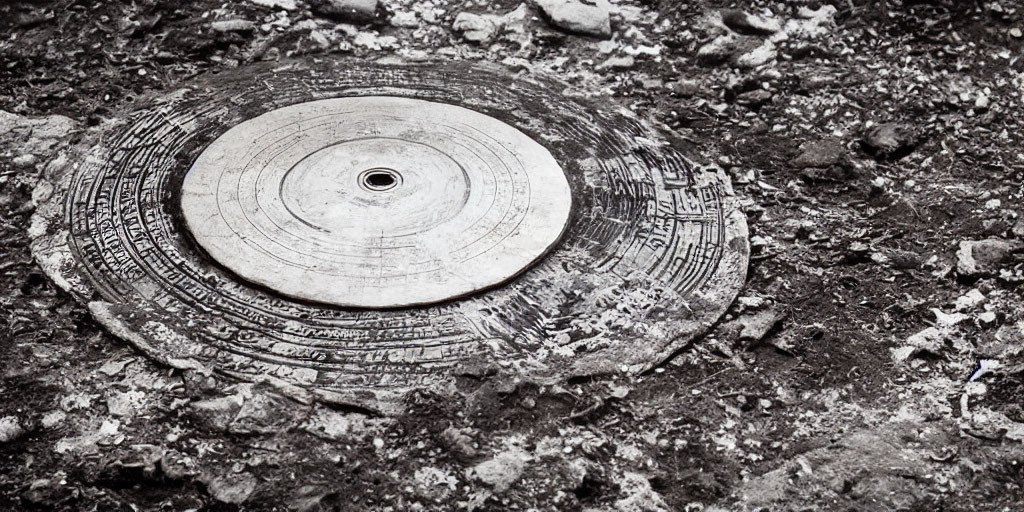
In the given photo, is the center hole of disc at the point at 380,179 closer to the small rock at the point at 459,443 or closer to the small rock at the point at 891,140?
the small rock at the point at 459,443

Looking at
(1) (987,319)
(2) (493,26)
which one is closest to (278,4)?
(2) (493,26)

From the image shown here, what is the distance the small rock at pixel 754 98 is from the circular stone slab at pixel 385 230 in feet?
2.10

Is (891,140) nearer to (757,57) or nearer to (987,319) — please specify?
(757,57)

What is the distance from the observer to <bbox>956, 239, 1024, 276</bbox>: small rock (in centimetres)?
444

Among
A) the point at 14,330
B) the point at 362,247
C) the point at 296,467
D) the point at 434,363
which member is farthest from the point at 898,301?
the point at 14,330

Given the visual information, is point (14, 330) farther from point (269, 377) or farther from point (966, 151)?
point (966, 151)

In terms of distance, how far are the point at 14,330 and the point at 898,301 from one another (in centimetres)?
388

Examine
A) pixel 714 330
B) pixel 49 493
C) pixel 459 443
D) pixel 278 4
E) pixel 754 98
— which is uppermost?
pixel 278 4

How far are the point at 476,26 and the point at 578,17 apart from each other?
0.66 metres

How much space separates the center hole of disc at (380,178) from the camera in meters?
4.69

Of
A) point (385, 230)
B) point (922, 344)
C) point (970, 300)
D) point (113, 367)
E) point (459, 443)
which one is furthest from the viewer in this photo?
point (385, 230)

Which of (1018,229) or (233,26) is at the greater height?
(233,26)

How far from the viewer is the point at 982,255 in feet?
14.8

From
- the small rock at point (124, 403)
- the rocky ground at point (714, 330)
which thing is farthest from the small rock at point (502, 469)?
the small rock at point (124, 403)
